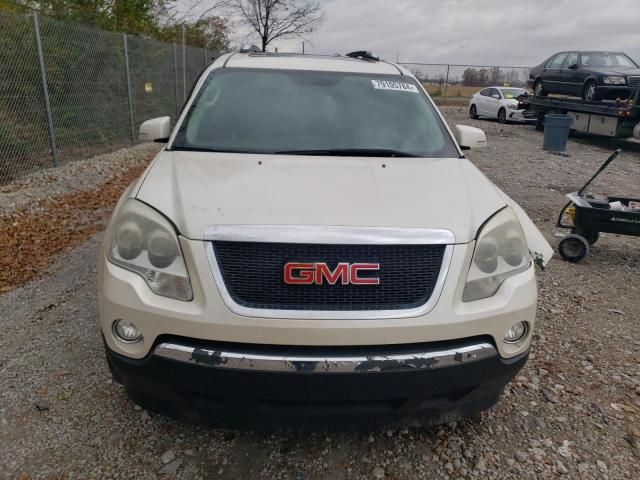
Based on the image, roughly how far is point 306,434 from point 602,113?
14118 mm

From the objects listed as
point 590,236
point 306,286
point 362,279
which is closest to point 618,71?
point 590,236

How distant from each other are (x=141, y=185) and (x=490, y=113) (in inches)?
810

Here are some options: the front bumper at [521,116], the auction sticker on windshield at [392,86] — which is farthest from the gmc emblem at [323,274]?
the front bumper at [521,116]

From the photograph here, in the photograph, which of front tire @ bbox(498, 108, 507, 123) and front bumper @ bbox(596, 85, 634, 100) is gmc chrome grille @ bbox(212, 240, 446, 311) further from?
front tire @ bbox(498, 108, 507, 123)

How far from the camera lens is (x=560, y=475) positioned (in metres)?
2.34

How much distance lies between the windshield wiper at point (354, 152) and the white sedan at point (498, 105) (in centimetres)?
1809

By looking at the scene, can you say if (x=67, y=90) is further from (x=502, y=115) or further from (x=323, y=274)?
(x=502, y=115)

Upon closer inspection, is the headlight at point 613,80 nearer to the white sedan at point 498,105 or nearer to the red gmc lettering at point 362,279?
the white sedan at point 498,105

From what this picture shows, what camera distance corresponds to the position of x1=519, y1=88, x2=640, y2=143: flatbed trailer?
506 inches

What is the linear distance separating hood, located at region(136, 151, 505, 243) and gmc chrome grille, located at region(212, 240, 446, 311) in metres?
0.11

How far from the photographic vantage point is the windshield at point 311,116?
3055 millimetres

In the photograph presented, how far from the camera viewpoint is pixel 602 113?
44.4ft

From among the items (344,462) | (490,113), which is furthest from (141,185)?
(490,113)

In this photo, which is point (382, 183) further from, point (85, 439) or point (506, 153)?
point (506, 153)
